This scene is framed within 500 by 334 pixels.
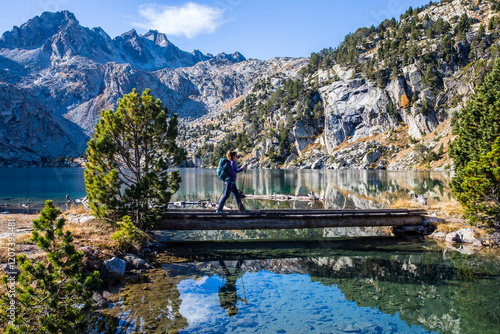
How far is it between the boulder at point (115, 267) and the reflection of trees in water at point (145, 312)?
0.59 meters

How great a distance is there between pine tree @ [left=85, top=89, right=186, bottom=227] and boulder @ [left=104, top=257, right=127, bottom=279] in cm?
314

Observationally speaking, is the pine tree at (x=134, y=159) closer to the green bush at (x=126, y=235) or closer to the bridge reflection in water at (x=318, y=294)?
the green bush at (x=126, y=235)

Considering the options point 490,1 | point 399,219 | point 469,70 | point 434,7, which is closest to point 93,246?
point 399,219

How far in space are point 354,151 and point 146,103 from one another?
428 ft

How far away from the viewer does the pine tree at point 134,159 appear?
43.0ft

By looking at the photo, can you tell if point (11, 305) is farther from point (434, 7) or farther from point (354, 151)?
point (434, 7)

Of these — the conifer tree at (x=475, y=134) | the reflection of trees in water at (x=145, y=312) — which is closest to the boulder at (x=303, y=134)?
the conifer tree at (x=475, y=134)

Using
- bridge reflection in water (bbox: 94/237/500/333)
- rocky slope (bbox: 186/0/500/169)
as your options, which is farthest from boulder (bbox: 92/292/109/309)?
rocky slope (bbox: 186/0/500/169)

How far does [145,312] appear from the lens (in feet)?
26.8

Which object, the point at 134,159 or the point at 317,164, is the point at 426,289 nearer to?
the point at 134,159

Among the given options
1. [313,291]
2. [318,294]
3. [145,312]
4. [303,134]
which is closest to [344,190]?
[313,291]

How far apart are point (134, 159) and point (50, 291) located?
31.9 feet

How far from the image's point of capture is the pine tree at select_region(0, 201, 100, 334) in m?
5.22

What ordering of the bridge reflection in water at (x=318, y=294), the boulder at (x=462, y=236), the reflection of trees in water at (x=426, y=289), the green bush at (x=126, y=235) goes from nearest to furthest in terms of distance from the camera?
the bridge reflection in water at (x=318, y=294) → the reflection of trees in water at (x=426, y=289) → the green bush at (x=126, y=235) → the boulder at (x=462, y=236)
